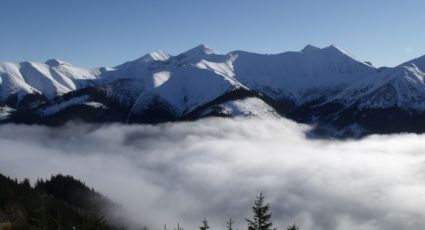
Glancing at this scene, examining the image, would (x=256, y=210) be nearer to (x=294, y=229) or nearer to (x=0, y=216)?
(x=294, y=229)

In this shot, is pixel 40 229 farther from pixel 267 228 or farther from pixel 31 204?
pixel 31 204

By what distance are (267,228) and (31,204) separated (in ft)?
537

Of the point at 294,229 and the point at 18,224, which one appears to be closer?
the point at 294,229

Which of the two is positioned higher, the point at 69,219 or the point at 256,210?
the point at 69,219

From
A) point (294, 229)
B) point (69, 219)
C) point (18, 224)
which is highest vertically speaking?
point (69, 219)

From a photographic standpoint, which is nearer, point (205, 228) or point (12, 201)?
point (205, 228)

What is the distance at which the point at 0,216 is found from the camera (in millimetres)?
163000

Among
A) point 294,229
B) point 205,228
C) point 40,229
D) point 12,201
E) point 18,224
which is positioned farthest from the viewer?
point 12,201

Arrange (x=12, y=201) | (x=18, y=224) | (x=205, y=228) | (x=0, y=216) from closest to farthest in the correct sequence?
(x=205, y=228)
(x=18, y=224)
(x=0, y=216)
(x=12, y=201)

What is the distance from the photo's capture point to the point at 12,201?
19538cm

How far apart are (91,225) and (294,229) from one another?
16.3 metres

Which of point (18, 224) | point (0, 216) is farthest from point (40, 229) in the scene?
point (0, 216)

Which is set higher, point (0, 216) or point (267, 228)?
point (0, 216)

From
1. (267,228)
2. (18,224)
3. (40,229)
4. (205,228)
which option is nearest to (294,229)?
(267,228)
